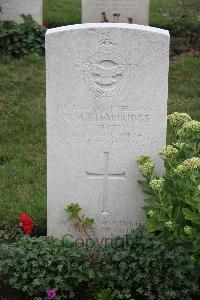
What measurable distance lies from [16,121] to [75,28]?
3.14 m

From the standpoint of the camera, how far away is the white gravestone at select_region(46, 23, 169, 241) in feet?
15.5

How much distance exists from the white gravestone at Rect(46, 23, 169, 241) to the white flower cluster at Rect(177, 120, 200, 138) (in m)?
0.20

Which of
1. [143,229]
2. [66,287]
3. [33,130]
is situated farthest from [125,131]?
[33,130]

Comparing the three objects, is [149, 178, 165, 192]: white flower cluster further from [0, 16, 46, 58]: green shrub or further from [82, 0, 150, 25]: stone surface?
[82, 0, 150, 25]: stone surface

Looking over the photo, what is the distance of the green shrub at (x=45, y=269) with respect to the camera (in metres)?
4.47

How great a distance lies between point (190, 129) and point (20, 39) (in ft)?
18.4

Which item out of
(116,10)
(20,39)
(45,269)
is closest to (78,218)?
(45,269)

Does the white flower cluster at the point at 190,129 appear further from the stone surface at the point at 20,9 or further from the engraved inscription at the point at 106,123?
the stone surface at the point at 20,9

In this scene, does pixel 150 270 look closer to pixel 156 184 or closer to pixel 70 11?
pixel 156 184

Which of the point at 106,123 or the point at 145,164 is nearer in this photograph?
the point at 145,164

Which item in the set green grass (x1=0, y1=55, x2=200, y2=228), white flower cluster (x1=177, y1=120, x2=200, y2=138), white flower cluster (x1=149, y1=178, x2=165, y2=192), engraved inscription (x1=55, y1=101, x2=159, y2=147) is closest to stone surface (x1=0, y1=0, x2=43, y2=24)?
green grass (x1=0, y1=55, x2=200, y2=228)

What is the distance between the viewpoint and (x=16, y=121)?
771cm

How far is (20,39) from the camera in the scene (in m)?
9.84

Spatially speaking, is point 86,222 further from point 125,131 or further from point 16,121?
point 16,121
